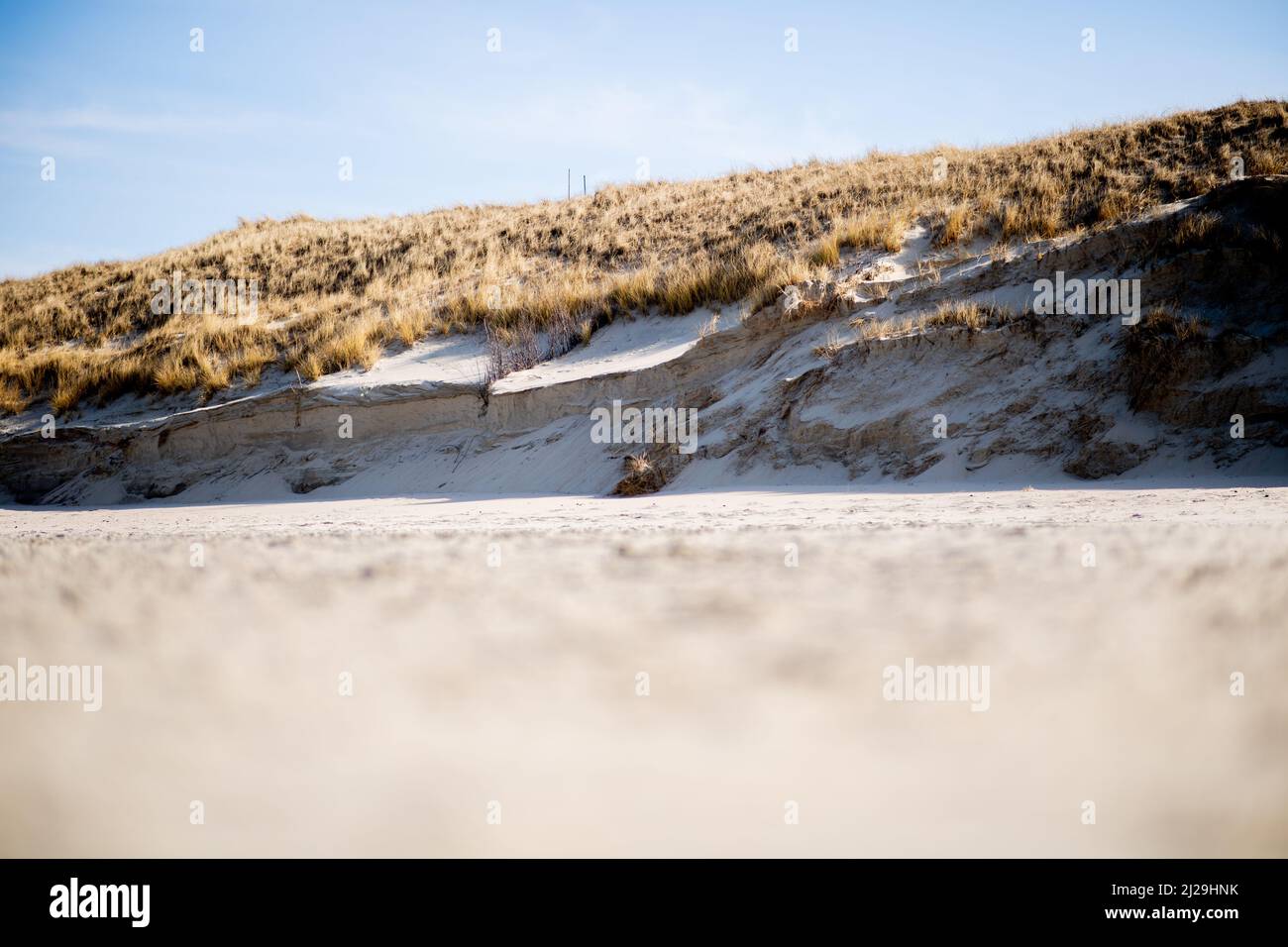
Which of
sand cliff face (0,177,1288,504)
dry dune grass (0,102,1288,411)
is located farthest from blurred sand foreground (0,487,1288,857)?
dry dune grass (0,102,1288,411)

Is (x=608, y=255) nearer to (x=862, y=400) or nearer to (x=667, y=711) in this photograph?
(x=862, y=400)

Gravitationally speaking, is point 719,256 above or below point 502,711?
above

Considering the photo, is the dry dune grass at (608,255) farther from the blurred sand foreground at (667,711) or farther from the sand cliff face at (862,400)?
the blurred sand foreground at (667,711)

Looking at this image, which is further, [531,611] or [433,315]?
[433,315]

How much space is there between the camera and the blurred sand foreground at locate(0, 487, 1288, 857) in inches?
61.5

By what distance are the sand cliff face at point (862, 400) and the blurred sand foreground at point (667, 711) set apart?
4247 millimetres

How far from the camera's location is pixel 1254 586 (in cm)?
312

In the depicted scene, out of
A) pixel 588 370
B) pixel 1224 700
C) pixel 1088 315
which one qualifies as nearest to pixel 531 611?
pixel 1224 700

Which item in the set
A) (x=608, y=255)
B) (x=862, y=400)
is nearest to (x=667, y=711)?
(x=862, y=400)

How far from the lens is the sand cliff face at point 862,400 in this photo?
7949 millimetres

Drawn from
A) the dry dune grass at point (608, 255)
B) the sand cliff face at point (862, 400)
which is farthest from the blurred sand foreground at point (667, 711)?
the dry dune grass at point (608, 255)

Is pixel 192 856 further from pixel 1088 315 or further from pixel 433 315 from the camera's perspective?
pixel 433 315

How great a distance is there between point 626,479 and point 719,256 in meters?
6.62
